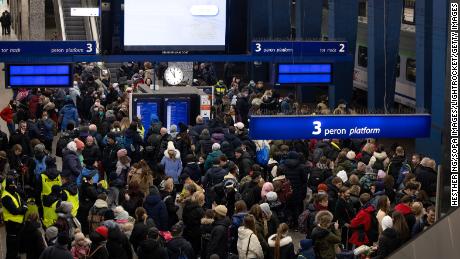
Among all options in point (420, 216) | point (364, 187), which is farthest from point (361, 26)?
point (420, 216)

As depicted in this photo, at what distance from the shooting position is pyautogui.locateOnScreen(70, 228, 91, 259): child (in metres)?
14.8

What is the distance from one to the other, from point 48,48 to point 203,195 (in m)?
8.44

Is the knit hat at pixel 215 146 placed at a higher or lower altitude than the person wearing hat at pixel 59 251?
higher

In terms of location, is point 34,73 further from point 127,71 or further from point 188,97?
point 127,71

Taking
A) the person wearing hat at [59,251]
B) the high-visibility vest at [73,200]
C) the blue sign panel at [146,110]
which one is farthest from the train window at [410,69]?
the person wearing hat at [59,251]

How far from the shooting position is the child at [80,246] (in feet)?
48.5

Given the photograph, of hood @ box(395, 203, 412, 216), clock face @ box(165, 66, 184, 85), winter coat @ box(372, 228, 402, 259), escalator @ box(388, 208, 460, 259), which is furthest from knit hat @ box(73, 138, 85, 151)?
clock face @ box(165, 66, 184, 85)

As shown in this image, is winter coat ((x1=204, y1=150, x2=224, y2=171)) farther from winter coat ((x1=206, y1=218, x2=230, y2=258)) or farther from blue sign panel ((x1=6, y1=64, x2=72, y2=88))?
blue sign panel ((x1=6, y1=64, x2=72, y2=88))

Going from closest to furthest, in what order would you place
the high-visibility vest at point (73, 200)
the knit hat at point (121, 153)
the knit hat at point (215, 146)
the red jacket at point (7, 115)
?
the high-visibility vest at point (73, 200) → the knit hat at point (121, 153) → the knit hat at point (215, 146) → the red jacket at point (7, 115)

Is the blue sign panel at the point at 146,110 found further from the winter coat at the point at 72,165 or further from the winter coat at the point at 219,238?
the winter coat at the point at 219,238

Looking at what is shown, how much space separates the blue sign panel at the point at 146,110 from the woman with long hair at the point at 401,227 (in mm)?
11718

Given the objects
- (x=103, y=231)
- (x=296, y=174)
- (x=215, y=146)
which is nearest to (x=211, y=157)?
(x=215, y=146)

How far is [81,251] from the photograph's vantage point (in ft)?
48.7

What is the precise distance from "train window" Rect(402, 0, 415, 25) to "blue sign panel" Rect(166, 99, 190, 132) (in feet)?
18.5
